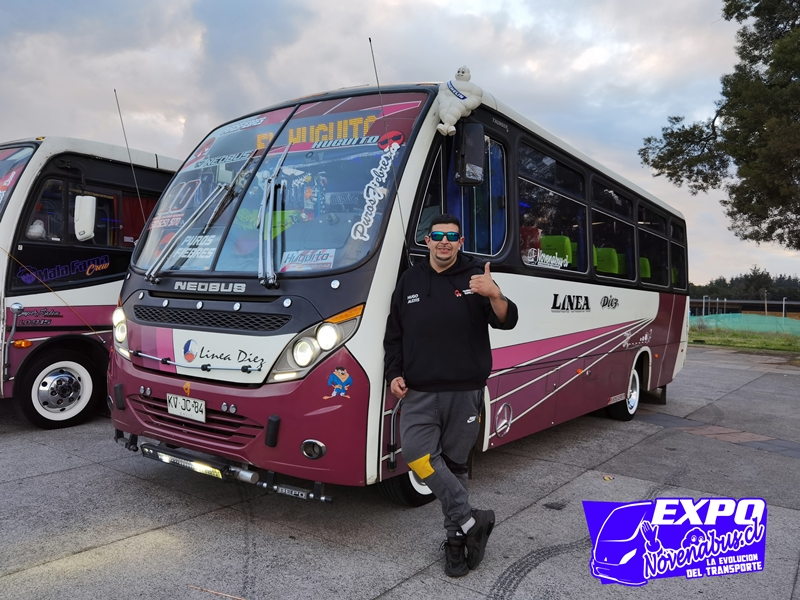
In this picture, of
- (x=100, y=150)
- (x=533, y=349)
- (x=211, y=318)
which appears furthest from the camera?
(x=100, y=150)

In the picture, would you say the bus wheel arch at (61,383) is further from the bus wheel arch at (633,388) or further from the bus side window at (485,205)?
the bus wheel arch at (633,388)

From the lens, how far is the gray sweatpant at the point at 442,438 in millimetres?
3506

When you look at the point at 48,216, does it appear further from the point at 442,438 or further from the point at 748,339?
the point at 748,339

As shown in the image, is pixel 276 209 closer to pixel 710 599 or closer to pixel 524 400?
pixel 524 400

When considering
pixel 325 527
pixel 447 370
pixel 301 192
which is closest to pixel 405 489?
pixel 325 527

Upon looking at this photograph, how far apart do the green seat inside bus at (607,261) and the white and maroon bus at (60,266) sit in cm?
504

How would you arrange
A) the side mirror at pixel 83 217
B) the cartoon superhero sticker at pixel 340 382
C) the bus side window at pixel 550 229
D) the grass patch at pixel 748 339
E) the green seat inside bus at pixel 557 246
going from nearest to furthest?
1. the cartoon superhero sticker at pixel 340 382
2. the bus side window at pixel 550 229
3. the green seat inside bus at pixel 557 246
4. the side mirror at pixel 83 217
5. the grass patch at pixel 748 339

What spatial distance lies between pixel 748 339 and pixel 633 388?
78.0 feet

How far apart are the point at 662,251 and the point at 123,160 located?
7147mm

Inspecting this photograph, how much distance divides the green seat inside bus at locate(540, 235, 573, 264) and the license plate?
3.14 meters

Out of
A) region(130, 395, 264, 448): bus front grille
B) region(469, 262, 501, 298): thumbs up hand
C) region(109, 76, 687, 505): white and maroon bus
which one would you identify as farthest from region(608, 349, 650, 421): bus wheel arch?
region(130, 395, 264, 448): bus front grille

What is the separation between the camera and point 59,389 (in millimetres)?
6719

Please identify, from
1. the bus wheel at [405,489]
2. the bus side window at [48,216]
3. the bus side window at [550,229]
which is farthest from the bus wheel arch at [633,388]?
the bus side window at [48,216]

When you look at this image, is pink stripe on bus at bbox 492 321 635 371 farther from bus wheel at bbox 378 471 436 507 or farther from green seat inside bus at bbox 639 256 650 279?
green seat inside bus at bbox 639 256 650 279
